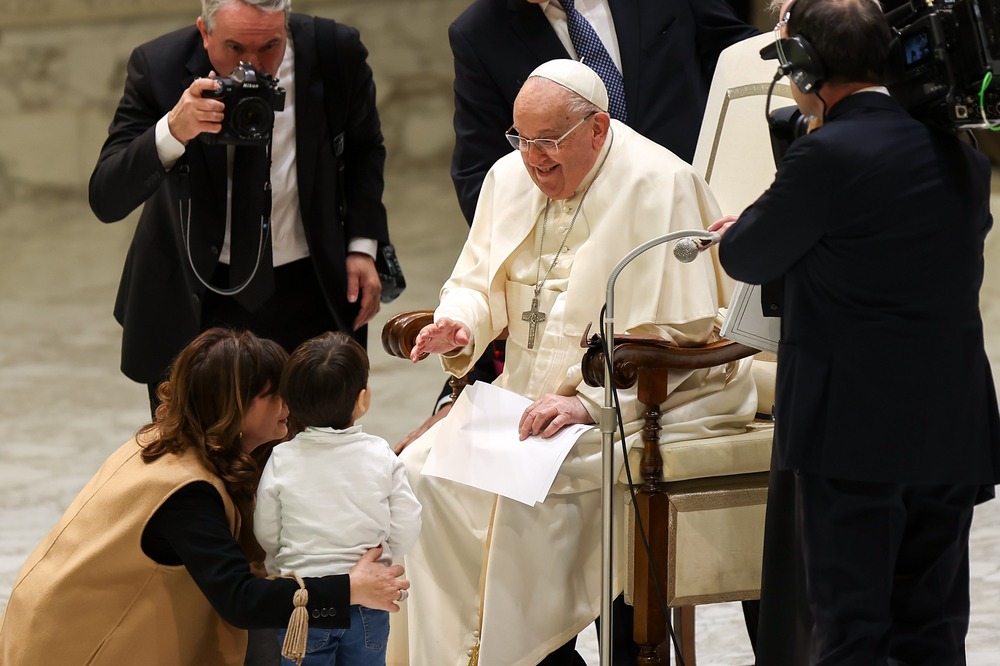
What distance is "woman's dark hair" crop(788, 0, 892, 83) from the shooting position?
2.84 metres

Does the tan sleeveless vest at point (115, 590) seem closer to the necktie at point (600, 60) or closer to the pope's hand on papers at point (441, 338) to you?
the pope's hand on papers at point (441, 338)

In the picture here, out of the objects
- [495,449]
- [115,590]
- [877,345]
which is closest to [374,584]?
[115,590]

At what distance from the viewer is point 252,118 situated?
13.1 feet

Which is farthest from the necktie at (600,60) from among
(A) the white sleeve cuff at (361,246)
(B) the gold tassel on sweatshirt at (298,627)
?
(B) the gold tassel on sweatshirt at (298,627)

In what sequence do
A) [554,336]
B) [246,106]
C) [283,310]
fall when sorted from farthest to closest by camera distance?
[283,310], [246,106], [554,336]

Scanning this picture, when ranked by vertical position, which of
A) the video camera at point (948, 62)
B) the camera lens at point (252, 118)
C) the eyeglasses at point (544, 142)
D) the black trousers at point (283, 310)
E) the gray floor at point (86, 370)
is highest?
the video camera at point (948, 62)

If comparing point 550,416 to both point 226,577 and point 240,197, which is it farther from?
point 240,197

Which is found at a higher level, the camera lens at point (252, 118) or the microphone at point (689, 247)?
the camera lens at point (252, 118)

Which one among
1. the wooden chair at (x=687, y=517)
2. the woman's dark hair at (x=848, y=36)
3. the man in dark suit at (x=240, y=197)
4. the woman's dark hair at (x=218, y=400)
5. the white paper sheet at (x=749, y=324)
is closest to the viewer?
the woman's dark hair at (x=848, y=36)

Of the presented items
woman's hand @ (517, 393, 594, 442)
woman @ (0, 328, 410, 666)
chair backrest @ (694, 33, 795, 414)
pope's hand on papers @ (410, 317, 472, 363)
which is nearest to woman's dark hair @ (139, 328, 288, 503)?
woman @ (0, 328, 410, 666)

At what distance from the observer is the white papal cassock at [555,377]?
362 centimetres

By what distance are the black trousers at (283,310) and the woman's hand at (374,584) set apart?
1492 mm

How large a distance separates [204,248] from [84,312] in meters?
4.51

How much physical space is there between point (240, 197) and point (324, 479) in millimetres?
1441
